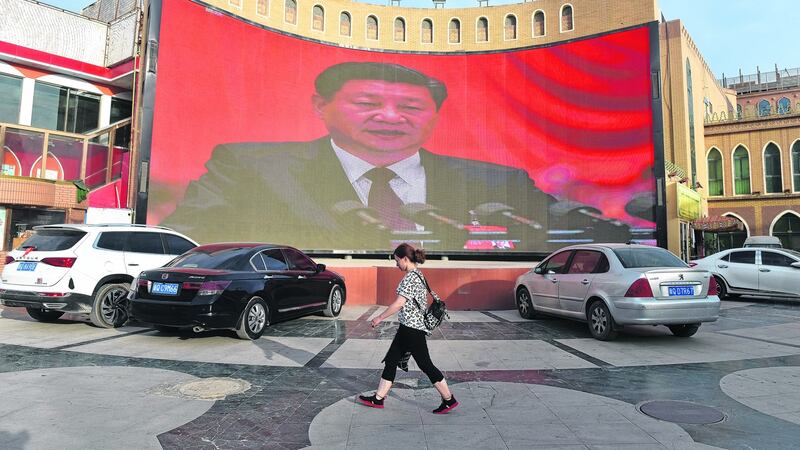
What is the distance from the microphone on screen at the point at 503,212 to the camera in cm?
2475

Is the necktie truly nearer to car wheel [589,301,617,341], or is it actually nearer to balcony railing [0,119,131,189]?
balcony railing [0,119,131,189]

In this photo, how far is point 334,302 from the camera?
9.80 m

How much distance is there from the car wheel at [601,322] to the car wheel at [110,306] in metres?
8.09

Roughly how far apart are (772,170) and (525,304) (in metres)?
31.5

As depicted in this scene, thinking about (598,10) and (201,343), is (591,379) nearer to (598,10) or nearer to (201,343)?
(201,343)

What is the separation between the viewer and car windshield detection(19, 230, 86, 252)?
24.5 feet

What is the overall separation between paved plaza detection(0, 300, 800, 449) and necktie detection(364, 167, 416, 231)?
17.1 meters

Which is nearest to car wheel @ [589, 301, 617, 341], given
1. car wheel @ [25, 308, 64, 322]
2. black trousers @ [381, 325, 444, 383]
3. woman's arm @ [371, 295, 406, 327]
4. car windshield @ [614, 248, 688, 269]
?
car windshield @ [614, 248, 688, 269]

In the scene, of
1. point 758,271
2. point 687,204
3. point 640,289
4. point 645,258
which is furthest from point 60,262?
point 687,204

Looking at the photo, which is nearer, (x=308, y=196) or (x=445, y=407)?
(x=445, y=407)

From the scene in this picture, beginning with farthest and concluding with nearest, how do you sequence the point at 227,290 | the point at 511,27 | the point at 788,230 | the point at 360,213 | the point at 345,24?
the point at 788,230
the point at 511,27
the point at 345,24
the point at 360,213
the point at 227,290

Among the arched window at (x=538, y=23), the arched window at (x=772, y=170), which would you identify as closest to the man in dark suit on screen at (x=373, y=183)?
the arched window at (x=538, y=23)

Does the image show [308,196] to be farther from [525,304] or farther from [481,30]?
[525,304]

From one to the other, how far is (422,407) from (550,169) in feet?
76.6
